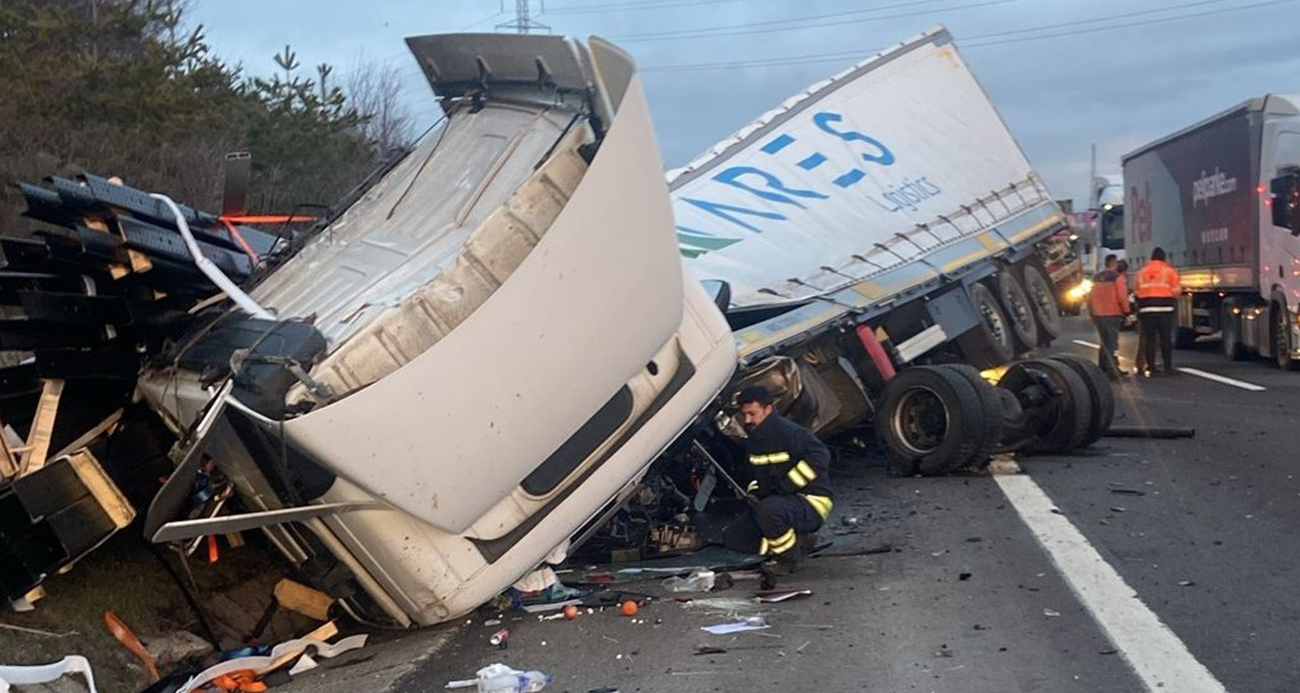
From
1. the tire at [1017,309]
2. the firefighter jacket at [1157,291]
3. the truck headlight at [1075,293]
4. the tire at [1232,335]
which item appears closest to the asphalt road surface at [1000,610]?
the tire at [1017,309]

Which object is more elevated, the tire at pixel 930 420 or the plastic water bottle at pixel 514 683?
the plastic water bottle at pixel 514 683

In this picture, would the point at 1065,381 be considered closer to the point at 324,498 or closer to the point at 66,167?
the point at 324,498

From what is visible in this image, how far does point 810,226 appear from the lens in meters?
11.3

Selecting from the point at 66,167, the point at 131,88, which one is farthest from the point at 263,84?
the point at 66,167

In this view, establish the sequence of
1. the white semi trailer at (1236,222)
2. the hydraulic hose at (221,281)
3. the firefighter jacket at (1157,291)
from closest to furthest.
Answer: the hydraulic hose at (221,281) → the white semi trailer at (1236,222) → the firefighter jacket at (1157,291)

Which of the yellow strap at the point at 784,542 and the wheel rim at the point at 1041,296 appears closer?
the yellow strap at the point at 784,542

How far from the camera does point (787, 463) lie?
6.86m

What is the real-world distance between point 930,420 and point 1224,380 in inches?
307

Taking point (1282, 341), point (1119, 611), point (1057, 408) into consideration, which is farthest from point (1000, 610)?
point (1282, 341)

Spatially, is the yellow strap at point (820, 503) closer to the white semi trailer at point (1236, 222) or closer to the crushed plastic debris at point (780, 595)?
the crushed plastic debris at point (780, 595)

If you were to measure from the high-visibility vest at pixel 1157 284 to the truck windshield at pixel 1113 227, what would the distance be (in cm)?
1086

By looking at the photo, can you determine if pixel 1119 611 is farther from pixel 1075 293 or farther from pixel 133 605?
pixel 1075 293

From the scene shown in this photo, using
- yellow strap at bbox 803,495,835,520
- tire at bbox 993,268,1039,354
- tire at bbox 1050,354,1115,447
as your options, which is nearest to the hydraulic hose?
yellow strap at bbox 803,495,835,520

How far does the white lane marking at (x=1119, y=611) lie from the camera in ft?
16.0
